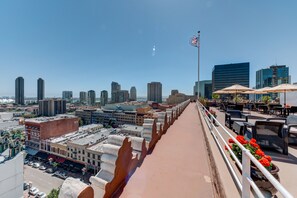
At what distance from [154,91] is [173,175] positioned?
81.1 metres

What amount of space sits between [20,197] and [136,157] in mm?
15976

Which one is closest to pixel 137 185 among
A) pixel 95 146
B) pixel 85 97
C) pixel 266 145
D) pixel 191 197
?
pixel 191 197

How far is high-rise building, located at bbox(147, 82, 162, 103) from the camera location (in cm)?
8138

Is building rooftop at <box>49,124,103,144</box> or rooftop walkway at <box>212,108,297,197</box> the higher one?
rooftop walkway at <box>212,108,297,197</box>

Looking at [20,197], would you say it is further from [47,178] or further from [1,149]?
[1,149]

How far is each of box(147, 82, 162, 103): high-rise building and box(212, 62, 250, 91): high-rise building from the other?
30.6 meters

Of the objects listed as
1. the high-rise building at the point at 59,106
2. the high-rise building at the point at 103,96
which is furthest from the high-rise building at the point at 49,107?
the high-rise building at the point at 103,96

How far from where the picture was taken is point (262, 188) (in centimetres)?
204

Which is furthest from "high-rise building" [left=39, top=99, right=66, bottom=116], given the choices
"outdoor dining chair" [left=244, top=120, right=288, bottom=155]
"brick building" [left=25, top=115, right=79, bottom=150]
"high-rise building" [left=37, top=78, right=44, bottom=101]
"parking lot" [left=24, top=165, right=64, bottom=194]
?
"outdoor dining chair" [left=244, top=120, right=288, bottom=155]

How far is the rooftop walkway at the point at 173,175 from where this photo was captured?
2041 mm

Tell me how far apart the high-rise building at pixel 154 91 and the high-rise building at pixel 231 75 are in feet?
100

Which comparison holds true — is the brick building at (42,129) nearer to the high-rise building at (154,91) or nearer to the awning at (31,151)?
the awning at (31,151)

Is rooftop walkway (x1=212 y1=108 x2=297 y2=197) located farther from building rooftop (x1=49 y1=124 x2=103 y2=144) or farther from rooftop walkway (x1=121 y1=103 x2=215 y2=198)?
building rooftop (x1=49 y1=124 x2=103 y2=144)

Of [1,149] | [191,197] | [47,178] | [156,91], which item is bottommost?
[47,178]
